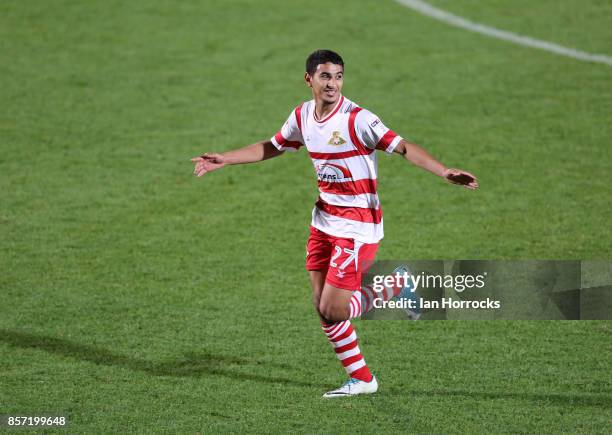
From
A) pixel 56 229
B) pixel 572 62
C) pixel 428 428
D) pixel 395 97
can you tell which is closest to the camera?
pixel 428 428

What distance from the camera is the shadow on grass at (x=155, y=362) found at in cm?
686

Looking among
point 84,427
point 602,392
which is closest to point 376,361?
point 602,392

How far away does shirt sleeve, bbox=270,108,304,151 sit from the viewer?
651cm

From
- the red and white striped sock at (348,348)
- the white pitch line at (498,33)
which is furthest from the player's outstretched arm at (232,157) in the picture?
the white pitch line at (498,33)

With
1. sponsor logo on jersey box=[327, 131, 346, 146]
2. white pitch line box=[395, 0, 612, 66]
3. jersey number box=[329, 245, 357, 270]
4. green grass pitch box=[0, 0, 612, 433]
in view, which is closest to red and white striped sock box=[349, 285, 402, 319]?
jersey number box=[329, 245, 357, 270]

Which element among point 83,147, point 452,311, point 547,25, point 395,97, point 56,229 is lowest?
point 452,311

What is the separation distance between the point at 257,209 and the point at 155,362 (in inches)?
144

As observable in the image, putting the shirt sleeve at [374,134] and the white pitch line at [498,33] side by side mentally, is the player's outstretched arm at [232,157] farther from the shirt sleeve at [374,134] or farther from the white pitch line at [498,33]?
the white pitch line at [498,33]

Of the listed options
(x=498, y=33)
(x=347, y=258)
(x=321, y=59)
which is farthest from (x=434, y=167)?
(x=498, y=33)

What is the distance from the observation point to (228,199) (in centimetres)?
1082

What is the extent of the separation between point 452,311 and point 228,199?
354 cm

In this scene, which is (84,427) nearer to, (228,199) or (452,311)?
(452,311)

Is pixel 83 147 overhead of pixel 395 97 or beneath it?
beneath

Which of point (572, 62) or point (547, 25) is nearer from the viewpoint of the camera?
point (572, 62)
